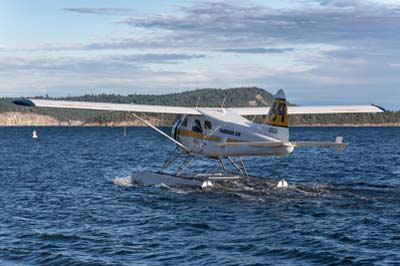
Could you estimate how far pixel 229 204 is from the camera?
2088cm

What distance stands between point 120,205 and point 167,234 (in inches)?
202

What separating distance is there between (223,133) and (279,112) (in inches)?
107

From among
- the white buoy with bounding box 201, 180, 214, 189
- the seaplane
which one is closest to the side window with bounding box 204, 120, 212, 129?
the seaplane

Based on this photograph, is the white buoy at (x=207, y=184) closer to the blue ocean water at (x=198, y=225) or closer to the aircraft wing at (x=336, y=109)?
the blue ocean water at (x=198, y=225)

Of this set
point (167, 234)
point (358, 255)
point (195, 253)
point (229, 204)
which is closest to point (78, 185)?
point (229, 204)

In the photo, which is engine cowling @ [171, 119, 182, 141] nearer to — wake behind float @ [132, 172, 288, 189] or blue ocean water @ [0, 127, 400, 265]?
wake behind float @ [132, 172, 288, 189]

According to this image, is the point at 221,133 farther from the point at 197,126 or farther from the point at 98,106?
the point at 98,106

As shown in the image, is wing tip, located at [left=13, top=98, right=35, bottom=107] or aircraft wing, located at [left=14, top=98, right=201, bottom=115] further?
aircraft wing, located at [left=14, top=98, right=201, bottom=115]

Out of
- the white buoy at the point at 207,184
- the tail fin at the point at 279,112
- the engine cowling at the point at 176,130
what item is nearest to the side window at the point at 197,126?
the engine cowling at the point at 176,130

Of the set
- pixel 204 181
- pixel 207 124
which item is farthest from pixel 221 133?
pixel 204 181

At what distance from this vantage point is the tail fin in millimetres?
22953

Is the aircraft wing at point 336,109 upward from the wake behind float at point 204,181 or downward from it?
upward

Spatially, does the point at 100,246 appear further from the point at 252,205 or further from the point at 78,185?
the point at 78,185

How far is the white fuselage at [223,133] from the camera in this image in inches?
906
